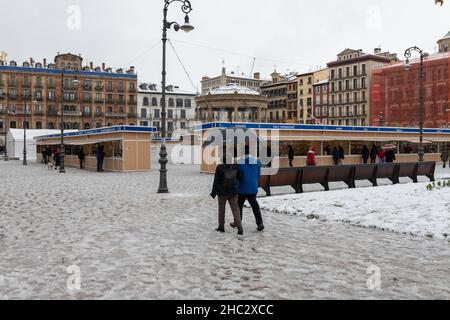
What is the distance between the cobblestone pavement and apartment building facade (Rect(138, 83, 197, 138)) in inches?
3359

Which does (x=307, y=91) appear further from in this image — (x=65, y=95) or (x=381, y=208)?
(x=381, y=208)

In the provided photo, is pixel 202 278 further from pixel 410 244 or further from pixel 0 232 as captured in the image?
pixel 0 232

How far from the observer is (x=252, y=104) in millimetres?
36031

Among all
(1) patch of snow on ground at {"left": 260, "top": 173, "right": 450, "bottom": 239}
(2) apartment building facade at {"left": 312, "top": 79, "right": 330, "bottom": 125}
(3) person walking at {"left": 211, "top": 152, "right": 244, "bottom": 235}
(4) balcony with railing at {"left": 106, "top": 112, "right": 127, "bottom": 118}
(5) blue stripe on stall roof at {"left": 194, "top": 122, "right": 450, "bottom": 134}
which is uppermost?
(2) apartment building facade at {"left": 312, "top": 79, "right": 330, "bottom": 125}

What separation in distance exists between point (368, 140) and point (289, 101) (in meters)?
60.6

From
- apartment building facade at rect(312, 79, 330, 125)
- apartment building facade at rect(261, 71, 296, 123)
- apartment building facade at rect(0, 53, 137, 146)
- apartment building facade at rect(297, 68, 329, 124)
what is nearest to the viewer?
apartment building facade at rect(0, 53, 137, 146)

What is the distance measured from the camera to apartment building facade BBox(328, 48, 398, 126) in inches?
2968

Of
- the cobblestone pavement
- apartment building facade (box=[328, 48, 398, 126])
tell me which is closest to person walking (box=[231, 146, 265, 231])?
the cobblestone pavement

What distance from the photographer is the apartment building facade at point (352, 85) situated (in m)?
75.4

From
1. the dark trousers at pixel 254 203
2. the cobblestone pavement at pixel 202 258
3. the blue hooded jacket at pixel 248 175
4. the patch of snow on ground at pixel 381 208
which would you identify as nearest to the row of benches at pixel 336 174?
the patch of snow on ground at pixel 381 208

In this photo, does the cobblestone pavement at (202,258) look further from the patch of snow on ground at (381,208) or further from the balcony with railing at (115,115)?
the balcony with railing at (115,115)

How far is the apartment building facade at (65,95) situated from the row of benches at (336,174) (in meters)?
70.4

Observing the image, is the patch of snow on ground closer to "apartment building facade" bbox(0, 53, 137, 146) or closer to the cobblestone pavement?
the cobblestone pavement
